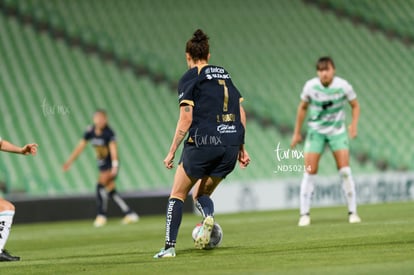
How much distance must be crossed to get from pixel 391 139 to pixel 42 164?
27.7ft

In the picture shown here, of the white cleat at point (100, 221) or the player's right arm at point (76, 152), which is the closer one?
the white cleat at point (100, 221)

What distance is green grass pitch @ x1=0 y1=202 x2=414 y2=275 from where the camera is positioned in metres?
7.15

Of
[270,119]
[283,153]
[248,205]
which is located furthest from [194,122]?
[270,119]

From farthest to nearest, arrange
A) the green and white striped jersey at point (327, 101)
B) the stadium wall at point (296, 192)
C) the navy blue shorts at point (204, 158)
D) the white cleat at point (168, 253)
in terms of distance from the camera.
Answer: the stadium wall at point (296, 192), the green and white striped jersey at point (327, 101), the navy blue shorts at point (204, 158), the white cleat at point (168, 253)

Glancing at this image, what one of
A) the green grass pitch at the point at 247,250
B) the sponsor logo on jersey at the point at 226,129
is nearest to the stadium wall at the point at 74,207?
the green grass pitch at the point at 247,250

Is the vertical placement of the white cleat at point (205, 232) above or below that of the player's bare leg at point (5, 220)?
above

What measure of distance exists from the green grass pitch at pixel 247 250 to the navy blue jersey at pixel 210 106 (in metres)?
1.07

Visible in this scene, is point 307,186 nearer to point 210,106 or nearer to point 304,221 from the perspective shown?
point 304,221

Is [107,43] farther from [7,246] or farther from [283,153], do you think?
[7,246]

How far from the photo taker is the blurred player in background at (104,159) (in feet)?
54.8

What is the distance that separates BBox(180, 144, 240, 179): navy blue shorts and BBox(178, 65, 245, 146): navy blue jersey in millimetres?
50

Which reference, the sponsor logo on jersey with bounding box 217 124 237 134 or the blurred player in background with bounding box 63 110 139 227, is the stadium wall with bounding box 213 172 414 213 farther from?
the sponsor logo on jersey with bounding box 217 124 237 134

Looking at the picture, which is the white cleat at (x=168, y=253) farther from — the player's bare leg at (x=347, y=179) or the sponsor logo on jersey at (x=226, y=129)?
the player's bare leg at (x=347, y=179)

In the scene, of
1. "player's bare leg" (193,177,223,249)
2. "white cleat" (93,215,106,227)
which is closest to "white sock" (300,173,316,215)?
"player's bare leg" (193,177,223,249)
